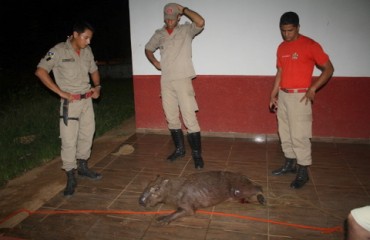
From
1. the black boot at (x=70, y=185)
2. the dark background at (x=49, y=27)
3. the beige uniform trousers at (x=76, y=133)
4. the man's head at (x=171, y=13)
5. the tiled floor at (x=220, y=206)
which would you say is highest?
the dark background at (x=49, y=27)

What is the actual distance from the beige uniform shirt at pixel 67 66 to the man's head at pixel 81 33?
0.14 meters

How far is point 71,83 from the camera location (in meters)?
Result: 4.21

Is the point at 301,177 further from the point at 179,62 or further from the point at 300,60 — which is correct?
the point at 179,62

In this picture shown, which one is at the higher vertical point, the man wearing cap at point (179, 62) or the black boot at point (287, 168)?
the man wearing cap at point (179, 62)

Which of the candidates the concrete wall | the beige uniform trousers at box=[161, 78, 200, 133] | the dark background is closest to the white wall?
the concrete wall

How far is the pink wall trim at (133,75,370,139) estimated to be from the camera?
5902 mm

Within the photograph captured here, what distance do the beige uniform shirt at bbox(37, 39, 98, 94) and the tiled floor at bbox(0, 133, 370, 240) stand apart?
1.49m

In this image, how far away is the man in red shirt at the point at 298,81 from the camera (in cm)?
396

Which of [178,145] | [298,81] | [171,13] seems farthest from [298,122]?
[171,13]

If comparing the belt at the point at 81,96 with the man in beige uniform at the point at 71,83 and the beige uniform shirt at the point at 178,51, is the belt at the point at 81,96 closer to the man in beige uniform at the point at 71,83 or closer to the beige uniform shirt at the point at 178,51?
the man in beige uniform at the point at 71,83

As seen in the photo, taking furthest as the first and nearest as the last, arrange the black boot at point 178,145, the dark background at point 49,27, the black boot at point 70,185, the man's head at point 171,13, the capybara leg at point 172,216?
the dark background at point 49,27 → the black boot at point 178,145 → the man's head at point 171,13 → the black boot at point 70,185 → the capybara leg at point 172,216

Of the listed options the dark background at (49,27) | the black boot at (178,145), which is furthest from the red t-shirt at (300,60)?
the dark background at (49,27)

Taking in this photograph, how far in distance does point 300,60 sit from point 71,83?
123 inches

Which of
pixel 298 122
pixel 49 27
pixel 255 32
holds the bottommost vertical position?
pixel 298 122
